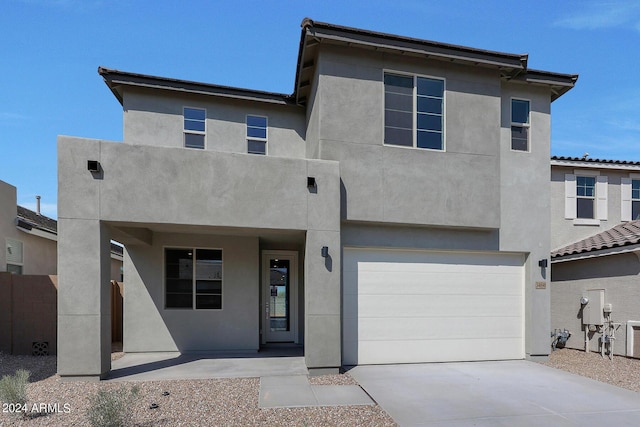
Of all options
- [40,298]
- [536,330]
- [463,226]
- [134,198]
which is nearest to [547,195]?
[463,226]

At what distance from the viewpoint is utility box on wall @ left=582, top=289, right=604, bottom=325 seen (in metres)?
10.2

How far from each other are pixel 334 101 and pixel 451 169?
3.14 metres

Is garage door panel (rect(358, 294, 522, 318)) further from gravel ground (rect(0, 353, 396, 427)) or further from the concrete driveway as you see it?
gravel ground (rect(0, 353, 396, 427))

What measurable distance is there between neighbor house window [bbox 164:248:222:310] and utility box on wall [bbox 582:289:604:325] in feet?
33.0

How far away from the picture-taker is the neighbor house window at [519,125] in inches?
380

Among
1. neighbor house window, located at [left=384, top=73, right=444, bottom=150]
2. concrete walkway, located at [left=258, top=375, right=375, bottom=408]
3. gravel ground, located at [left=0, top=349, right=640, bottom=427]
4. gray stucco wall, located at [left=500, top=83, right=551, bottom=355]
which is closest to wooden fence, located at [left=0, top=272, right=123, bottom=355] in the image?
gravel ground, located at [left=0, top=349, right=640, bottom=427]

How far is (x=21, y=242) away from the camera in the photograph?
1322 centimetres

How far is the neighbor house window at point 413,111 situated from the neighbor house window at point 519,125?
2.20 meters

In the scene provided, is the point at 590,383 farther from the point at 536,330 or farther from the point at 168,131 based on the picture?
the point at 168,131

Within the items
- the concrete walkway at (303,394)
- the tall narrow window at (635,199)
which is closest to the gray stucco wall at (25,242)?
the concrete walkway at (303,394)

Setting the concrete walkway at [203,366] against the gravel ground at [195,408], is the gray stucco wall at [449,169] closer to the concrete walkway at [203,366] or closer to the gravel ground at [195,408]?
the concrete walkway at [203,366]

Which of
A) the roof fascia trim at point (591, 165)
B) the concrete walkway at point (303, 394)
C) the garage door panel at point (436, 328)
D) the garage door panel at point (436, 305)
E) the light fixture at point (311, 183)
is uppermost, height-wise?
the roof fascia trim at point (591, 165)

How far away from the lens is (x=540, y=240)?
945 centimetres

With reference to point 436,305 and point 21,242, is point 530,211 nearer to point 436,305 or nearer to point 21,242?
point 436,305
